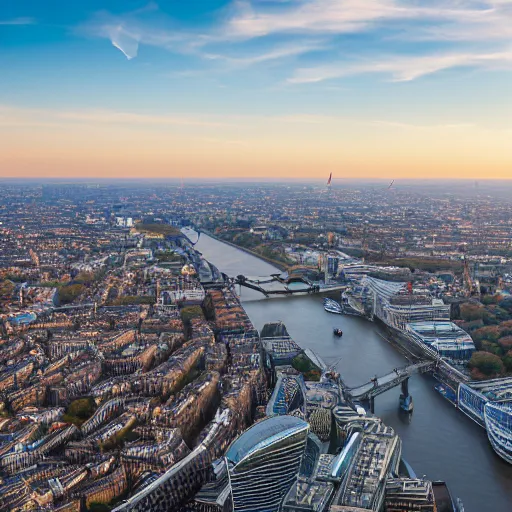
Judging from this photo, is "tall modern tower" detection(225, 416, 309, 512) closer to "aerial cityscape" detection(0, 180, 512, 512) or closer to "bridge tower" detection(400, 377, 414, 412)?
"aerial cityscape" detection(0, 180, 512, 512)

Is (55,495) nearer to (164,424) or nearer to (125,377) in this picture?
(164,424)

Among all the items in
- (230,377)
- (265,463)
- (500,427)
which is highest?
(265,463)

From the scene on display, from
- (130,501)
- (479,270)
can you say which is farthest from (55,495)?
(479,270)

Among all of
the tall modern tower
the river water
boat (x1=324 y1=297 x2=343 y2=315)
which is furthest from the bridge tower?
boat (x1=324 y1=297 x2=343 y2=315)

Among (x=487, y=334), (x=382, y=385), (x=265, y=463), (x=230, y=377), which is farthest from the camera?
(x=487, y=334)

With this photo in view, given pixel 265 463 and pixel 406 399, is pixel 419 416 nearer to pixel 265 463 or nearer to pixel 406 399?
pixel 406 399

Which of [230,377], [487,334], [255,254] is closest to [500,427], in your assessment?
[230,377]

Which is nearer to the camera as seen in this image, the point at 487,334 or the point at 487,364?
the point at 487,364
